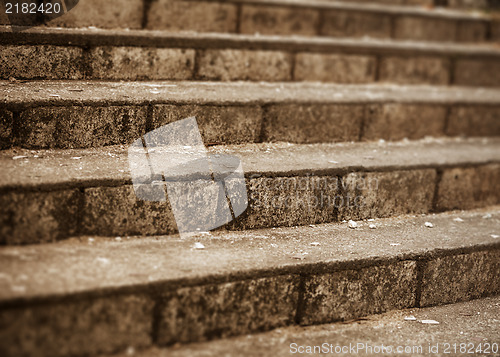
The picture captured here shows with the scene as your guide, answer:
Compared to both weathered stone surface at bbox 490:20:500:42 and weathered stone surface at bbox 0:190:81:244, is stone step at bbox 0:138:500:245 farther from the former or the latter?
weathered stone surface at bbox 490:20:500:42

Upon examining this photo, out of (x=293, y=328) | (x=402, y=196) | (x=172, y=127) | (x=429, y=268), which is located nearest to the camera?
(x=293, y=328)

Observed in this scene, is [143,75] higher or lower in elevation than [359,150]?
higher

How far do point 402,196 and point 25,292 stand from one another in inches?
77.4

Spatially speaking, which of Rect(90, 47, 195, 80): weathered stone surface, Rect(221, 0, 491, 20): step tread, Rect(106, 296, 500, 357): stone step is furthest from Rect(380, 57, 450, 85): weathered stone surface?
Rect(106, 296, 500, 357): stone step

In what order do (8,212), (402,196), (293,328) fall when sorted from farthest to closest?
(402,196) → (293,328) → (8,212)

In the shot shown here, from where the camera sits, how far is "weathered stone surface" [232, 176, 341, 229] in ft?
7.68

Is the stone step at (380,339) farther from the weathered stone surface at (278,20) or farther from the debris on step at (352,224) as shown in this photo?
the weathered stone surface at (278,20)

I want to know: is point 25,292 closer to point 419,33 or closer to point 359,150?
point 359,150

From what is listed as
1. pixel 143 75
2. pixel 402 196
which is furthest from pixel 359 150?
pixel 143 75

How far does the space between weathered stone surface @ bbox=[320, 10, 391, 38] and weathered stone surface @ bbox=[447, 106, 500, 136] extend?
983mm

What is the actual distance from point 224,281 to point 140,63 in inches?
60.4

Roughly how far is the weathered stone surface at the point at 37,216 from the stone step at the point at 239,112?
0.48 m

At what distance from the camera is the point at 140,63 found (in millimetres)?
2879

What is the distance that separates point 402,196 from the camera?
8.98ft
